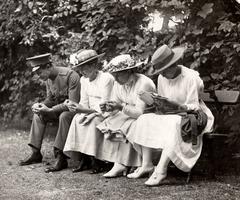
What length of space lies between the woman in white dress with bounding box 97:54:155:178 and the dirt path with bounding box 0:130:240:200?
0.95 ft

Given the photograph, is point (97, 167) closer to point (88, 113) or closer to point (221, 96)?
point (88, 113)

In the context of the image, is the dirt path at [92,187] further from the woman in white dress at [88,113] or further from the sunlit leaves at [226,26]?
the sunlit leaves at [226,26]

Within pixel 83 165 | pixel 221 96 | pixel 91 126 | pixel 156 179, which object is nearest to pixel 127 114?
pixel 91 126

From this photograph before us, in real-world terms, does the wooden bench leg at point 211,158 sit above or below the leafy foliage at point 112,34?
below

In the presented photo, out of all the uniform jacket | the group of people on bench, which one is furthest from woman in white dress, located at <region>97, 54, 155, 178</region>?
the uniform jacket

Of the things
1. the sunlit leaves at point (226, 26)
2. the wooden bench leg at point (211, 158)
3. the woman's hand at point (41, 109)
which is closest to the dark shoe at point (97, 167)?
the woman's hand at point (41, 109)

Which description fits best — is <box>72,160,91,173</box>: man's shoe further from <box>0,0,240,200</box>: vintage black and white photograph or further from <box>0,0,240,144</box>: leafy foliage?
<box>0,0,240,144</box>: leafy foliage

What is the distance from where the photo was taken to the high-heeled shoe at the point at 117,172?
655cm

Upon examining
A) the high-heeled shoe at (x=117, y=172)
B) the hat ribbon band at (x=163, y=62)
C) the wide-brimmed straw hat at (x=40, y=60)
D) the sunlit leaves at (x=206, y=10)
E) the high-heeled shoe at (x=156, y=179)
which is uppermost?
the sunlit leaves at (x=206, y=10)

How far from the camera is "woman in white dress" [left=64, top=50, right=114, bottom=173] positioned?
6820 millimetres

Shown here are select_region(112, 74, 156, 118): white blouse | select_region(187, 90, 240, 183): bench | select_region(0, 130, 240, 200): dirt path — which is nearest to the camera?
select_region(0, 130, 240, 200): dirt path

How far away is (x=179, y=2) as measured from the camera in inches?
271

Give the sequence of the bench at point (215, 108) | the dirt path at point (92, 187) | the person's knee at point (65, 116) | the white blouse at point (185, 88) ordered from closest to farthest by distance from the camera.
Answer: the dirt path at point (92, 187)
the white blouse at point (185, 88)
the bench at point (215, 108)
the person's knee at point (65, 116)

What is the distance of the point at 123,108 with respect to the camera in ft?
21.3
